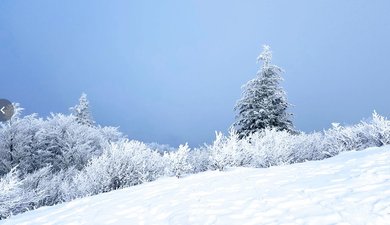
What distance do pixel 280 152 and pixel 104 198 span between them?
6369 mm

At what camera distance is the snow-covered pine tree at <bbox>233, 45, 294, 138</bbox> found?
21.1m

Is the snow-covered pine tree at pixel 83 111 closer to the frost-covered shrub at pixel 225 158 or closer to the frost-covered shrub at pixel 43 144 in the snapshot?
the frost-covered shrub at pixel 43 144

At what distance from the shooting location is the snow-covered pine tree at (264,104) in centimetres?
2106

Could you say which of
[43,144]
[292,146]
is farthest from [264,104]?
[43,144]

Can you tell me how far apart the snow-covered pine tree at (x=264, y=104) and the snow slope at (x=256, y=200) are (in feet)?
39.0

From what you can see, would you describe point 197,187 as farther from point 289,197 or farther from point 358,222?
point 358,222

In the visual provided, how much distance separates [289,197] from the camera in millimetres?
6004

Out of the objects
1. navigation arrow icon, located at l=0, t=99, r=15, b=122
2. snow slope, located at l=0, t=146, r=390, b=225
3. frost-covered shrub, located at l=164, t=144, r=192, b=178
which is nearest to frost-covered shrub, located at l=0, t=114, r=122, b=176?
frost-covered shrub, located at l=164, t=144, r=192, b=178

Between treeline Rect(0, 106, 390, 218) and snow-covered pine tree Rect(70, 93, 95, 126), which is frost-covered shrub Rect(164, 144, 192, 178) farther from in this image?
snow-covered pine tree Rect(70, 93, 95, 126)

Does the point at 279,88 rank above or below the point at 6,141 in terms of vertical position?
above

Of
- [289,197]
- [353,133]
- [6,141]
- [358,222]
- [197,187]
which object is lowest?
[358,222]

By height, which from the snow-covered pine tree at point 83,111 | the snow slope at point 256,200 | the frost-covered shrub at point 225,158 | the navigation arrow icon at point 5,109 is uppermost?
the snow-covered pine tree at point 83,111

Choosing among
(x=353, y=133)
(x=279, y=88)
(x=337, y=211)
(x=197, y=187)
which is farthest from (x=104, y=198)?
(x=279, y=88)

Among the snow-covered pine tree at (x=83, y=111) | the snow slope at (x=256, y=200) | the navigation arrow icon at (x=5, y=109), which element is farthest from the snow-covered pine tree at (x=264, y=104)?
the snow-covered pine tree at (x=83, y=111)
